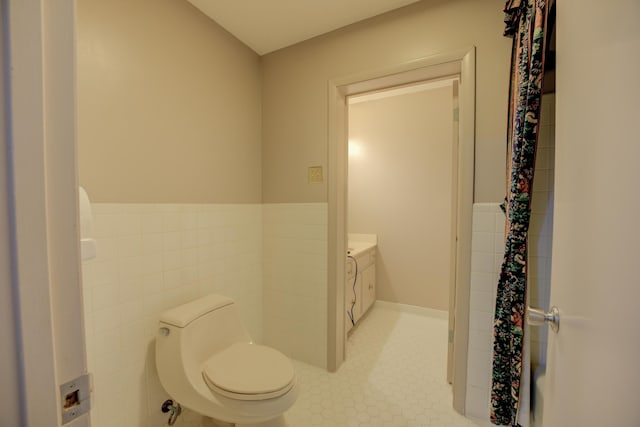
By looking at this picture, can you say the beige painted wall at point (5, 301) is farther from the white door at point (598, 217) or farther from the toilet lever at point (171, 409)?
the toilet lever at point (171, 409)

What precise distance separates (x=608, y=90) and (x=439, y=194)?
240 centimetres

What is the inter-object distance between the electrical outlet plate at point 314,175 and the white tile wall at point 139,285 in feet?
2.07

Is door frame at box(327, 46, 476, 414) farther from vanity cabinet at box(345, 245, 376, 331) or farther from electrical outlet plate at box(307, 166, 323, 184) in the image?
vanity cabinet at box(345, 245, 376, 331)

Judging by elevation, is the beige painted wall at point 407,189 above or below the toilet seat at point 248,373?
above

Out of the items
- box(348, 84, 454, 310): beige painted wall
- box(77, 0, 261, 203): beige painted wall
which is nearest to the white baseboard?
box(348, 84, 454, 310): beige painted wall

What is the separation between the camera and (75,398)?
1.25ft

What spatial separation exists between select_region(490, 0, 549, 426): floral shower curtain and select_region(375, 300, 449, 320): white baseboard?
1.59 meters

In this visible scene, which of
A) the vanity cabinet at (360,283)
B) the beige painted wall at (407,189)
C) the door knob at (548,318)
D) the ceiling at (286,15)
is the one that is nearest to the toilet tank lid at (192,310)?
the vanity cabinet at (360,283)

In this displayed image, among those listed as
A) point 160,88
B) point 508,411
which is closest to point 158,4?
point 160,88

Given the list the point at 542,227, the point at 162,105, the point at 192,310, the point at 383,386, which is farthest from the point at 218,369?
the point at 542,227

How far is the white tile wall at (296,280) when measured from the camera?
1.86 m

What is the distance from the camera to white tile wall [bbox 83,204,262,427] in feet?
3.70

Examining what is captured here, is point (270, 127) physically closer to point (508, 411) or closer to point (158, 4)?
point (158, 4)

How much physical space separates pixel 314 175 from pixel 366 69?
768mm
